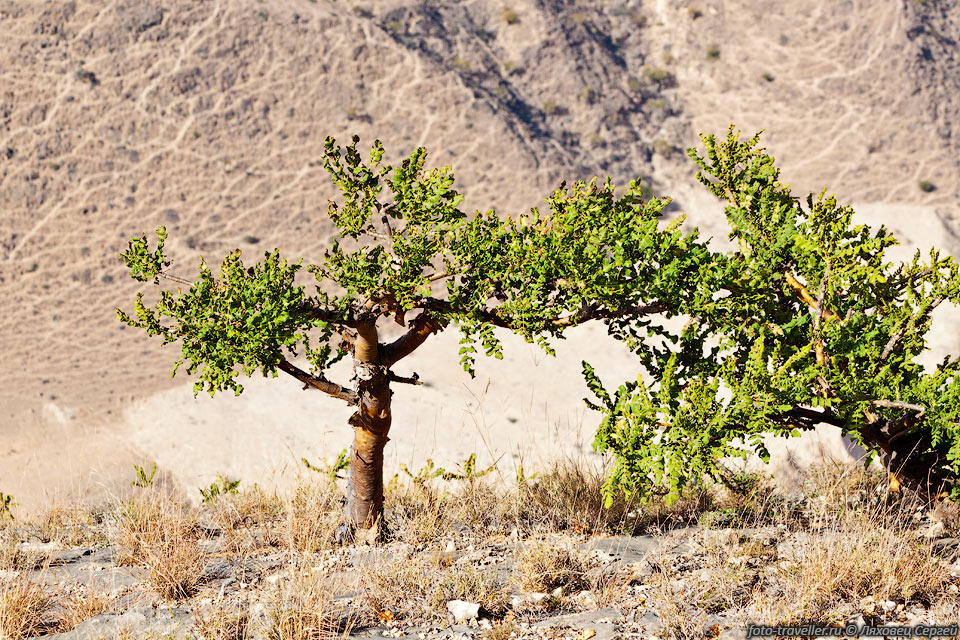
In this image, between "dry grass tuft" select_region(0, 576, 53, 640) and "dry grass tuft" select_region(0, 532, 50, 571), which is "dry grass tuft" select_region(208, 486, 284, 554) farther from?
"dry grass tuft" select_region(0, 576, 53, 640)

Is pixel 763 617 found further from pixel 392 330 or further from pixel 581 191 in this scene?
pixel 392 330

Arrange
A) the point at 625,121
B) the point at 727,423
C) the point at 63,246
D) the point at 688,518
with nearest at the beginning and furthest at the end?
the point at 727,423, the point at 688,518, the point at 63,246, the point at 625,121

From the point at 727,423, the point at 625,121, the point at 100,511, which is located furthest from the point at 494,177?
the point at 727,423

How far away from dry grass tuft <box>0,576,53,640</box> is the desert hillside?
6286mm

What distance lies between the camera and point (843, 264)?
14.4 feet

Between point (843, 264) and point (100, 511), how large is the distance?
6041 millimetres

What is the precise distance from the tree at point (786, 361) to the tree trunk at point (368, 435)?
1.44m

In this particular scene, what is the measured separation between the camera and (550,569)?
4.35m

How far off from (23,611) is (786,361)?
4.31 m

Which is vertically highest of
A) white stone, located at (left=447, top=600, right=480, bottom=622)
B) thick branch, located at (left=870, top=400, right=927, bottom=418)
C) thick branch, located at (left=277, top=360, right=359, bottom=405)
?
thick branch, located at (left=277, top=360, right=359, bottom=405)

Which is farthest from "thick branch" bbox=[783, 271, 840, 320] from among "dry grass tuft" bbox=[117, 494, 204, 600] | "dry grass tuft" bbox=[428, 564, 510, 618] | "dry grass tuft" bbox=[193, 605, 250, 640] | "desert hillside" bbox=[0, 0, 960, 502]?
"desert hillside" bbox=[0, 0, 960, 502]

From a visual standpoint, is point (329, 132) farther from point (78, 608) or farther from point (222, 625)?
point (222, 625)

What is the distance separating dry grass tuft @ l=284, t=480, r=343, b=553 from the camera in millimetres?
5168

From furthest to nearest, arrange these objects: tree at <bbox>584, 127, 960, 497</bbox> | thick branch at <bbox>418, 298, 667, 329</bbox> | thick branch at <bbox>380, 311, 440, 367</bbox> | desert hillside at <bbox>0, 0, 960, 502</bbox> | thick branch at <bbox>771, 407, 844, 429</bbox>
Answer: desert hillside at <bbox>0, 0, 960, 502</bbox> < thick branch at <bbox>380, 311, 440, 367</bbox> < thick branch at <bbox>771, 407, 844, 429</bbox> < thick branch at <bbox>418, 298, 667, 329</bbox> < tree at <bbox>584, 127, 960, 497</bbox>
